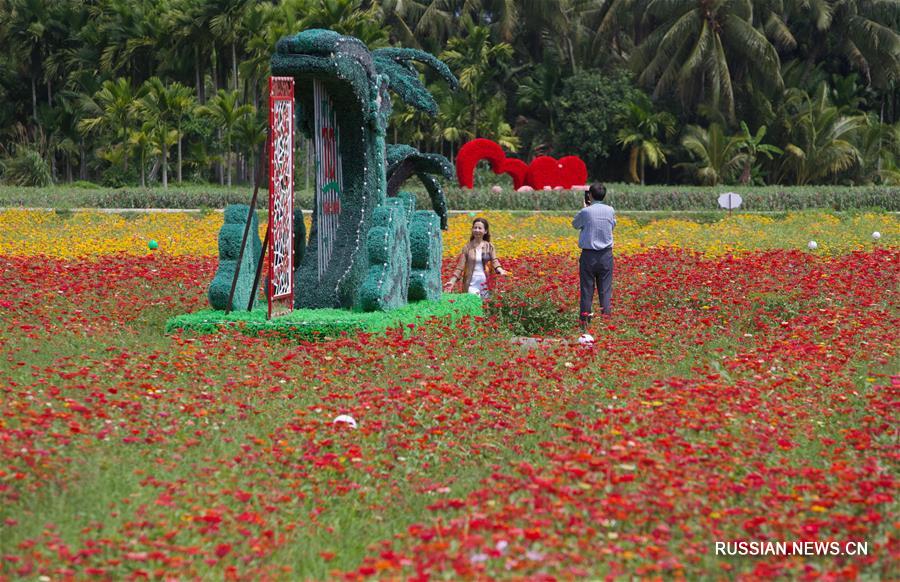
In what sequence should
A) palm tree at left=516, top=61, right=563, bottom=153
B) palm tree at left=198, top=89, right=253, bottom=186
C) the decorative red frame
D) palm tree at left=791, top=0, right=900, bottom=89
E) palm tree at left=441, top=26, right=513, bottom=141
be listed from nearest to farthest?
the decorative red frame, palm tree at left=198, top=89, right=253, bottom=186, palm tree at left=791, top=0, right=900, bottom=89, palm tree at left=441, top=26, right=513, bottom=141, palm tree at left=516, top=61, right=563, bottom=153

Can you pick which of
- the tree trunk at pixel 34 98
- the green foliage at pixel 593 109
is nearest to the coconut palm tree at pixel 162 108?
the tree trunk at pixel 34 98

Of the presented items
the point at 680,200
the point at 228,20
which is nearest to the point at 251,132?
the point at 228,20

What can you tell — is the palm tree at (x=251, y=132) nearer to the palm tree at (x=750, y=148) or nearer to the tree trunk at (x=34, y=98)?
the tree trunk at (x=34, y=98)

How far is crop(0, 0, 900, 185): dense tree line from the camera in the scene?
1382 inches

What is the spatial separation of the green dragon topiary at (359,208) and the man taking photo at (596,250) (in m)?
1.34

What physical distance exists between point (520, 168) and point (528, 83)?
12064 mm

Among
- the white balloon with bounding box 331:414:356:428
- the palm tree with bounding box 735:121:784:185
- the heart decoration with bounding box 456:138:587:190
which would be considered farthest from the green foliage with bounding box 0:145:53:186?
the white balloon with bounding box 331:414:356:428

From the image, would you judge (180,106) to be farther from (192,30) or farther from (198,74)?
(198,74)

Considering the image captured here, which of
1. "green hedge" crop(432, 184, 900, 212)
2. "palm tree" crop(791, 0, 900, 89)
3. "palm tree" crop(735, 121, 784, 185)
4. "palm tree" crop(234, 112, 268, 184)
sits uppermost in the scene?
"palm tree" crop(791, 0, 900, 89)

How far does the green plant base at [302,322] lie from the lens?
9.00 m

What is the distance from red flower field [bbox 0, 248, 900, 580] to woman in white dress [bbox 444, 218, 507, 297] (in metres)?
2.20

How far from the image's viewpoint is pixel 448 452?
577 centimetres

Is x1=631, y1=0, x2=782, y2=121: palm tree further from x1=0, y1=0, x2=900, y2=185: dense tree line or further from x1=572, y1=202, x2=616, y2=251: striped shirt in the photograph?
x1=572, y1=202, x2=616, y2=251: striped shirt

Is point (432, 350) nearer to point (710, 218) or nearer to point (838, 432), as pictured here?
point (838, 432)
